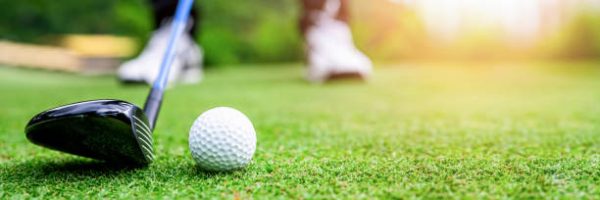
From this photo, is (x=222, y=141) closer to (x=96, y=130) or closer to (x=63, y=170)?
(x=96, y=130)

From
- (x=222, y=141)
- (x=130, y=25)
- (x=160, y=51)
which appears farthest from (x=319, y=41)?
(x=130, y=25)

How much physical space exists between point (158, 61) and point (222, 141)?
2.34 m

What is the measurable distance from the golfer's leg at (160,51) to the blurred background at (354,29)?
2055 millimetres

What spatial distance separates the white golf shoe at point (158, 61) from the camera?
3592 millimetres

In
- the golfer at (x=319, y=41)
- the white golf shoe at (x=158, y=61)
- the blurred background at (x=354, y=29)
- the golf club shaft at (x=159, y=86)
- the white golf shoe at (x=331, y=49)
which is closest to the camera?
the golf club shaft at (x=159, y=86)

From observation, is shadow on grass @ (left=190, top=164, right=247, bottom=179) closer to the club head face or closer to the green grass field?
the green grass field

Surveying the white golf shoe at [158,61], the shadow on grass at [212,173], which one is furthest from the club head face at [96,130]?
the white golf shoe at [158,61]

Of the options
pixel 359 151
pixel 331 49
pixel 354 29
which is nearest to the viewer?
pixel 359 151

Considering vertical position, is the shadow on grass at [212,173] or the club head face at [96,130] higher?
the club head face at [96,130]

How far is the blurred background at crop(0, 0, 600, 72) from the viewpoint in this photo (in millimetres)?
6695

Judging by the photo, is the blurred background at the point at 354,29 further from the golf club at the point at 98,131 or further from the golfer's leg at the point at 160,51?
the golf club at the point at 98,131

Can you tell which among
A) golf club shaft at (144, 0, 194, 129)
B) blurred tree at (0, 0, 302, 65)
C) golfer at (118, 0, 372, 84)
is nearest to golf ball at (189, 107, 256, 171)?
golf club shaft at (144, 0, 194, 129)

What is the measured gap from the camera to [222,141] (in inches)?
53.1

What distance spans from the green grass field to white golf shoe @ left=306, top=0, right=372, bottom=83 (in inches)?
23.1
